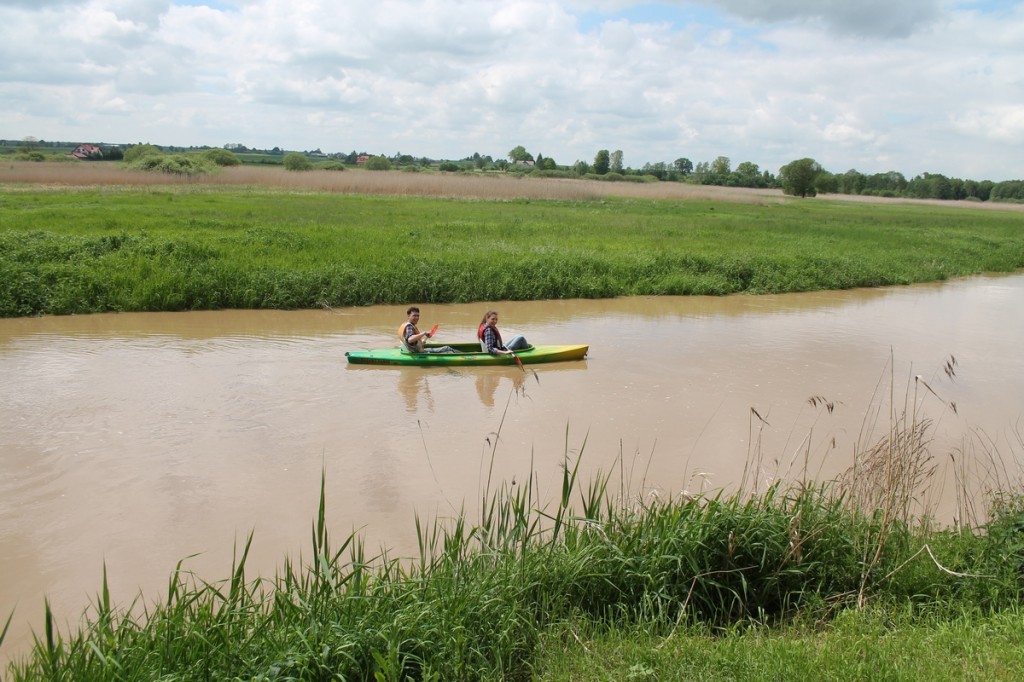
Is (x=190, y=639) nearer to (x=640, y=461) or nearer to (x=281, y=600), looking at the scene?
(x=281, y=600)

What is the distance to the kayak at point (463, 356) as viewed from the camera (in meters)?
10.7

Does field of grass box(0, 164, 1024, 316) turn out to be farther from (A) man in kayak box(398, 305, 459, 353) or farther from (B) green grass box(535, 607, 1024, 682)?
(B) green grass box(535, 607, 1024, 682)

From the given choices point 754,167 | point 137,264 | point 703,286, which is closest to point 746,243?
point 703,286

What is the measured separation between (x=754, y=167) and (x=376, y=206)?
87888 millimetres

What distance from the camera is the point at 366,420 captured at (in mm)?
8609

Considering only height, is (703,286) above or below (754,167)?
below

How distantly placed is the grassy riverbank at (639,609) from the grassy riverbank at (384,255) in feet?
33.6

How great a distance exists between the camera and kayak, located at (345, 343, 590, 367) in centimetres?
1072

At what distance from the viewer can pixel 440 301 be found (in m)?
15.7

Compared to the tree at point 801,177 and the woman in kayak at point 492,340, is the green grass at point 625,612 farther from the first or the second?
the tree at point 801,177

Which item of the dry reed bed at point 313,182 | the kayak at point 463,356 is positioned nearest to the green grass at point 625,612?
the kayak at point 463,356

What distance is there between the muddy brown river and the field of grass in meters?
0.87

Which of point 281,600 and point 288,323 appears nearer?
point 281,600

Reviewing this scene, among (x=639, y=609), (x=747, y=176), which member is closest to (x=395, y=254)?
(x=639, y=609)
